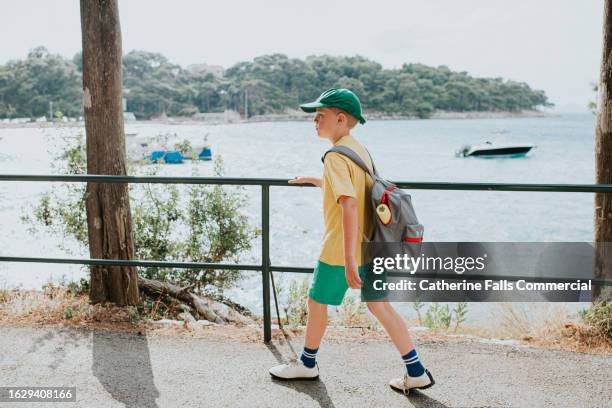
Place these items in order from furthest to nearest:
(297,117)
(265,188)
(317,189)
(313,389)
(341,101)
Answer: (297,117), (317,189), (265,188), (313,389), (341,101)

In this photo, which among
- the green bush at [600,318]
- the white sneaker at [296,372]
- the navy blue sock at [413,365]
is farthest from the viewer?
the green bush at [600,318]

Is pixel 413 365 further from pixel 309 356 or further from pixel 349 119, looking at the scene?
pixel 349 119

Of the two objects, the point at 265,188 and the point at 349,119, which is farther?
the point at 265,188

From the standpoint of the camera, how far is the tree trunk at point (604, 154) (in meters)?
4.93

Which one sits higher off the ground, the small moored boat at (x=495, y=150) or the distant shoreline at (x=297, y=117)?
the distant shoreline at (x=297, y=117)

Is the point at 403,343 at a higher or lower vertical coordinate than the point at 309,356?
higher

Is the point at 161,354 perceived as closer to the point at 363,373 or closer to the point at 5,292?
the point at 363,373

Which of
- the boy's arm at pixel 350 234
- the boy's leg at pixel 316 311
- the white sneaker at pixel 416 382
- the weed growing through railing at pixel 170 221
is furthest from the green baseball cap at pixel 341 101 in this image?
the weed growing through railing at pixel 170 221

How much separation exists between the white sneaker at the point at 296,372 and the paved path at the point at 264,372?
40 millimetres

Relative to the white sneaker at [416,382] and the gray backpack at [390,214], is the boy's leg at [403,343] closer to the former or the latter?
the white sneaker at [416,382]

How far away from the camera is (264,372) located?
12.0 feet

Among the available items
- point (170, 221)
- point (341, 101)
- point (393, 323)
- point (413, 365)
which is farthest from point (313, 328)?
point (170, 221)

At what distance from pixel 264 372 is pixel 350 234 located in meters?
1.22

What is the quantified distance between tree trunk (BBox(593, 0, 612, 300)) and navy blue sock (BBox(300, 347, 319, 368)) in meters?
2.60
